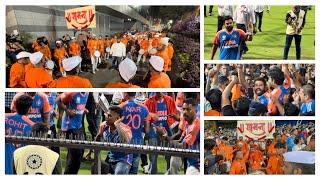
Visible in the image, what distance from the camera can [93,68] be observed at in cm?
403

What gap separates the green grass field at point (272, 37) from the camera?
4.01 metres

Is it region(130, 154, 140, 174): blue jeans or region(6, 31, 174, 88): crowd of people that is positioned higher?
region(6, 31, 174, 88): crowd of people

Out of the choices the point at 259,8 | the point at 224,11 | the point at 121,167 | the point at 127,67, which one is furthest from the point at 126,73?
the point at 259,8

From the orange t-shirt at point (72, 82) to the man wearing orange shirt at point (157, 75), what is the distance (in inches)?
16.8

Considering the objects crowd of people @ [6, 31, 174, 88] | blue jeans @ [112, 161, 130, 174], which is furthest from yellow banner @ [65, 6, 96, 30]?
blue jeans @ [112, 161, 130, 174]

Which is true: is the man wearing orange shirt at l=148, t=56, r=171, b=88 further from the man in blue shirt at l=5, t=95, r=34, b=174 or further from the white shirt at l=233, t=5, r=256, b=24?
the man in blue shirt at l=5, t=95, r=34, b=174

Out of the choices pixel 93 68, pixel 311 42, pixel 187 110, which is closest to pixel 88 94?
pixel 93 68

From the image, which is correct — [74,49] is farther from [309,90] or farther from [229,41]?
[309,90]

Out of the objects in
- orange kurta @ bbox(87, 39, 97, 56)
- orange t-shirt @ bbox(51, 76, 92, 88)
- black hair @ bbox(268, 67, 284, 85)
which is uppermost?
orange kurta @ bbox(87, 39, 97, 56)

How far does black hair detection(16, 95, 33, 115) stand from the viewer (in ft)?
13.2

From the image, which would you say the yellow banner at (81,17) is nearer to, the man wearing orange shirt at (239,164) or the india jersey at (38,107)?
the india jersey at (38,107)

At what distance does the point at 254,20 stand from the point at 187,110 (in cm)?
76

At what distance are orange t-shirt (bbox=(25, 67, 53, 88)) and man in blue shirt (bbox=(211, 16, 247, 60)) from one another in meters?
1.13
